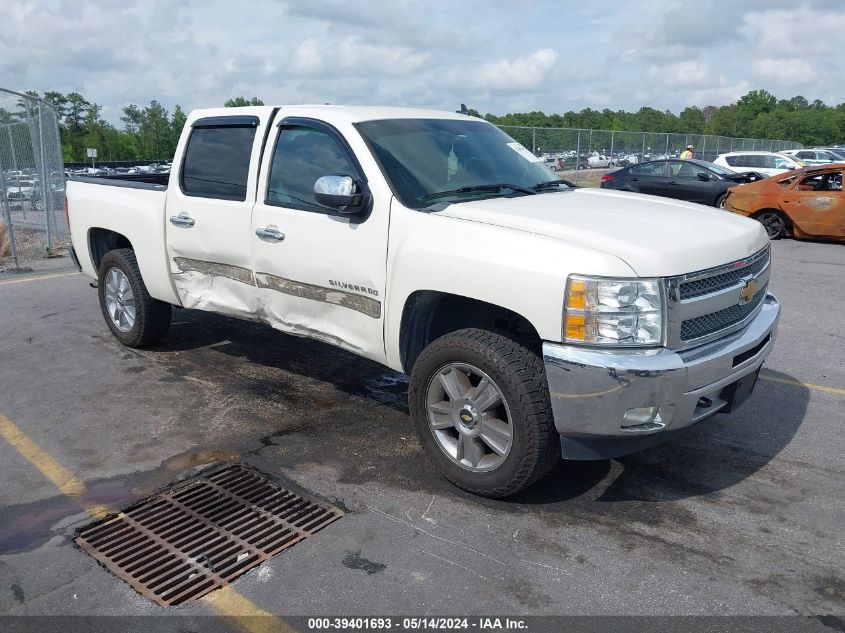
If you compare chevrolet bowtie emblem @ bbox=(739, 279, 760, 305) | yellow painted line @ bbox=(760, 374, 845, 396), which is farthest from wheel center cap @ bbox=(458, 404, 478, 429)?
yellow painted line @ bbox=(760, 374, 845, 396)

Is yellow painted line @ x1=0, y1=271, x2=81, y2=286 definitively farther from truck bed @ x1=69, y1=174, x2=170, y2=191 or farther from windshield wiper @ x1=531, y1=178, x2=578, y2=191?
windshield wiper @ x1=531, y1=178, x2=578, y2=191

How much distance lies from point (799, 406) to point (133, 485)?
435 centimetres

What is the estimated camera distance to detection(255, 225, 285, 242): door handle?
15.0ft

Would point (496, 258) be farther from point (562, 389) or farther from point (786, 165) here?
point (786, 165)

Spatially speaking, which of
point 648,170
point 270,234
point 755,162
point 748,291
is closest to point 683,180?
point 648,170

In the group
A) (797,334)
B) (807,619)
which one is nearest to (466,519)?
(807,619)

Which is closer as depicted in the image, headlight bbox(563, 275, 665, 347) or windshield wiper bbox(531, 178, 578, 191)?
headlight bbox(563, 275, 665, 347)

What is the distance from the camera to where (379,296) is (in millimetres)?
4090

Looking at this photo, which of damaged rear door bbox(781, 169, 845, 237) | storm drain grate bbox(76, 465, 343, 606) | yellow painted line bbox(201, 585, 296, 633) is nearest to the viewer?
yellow painted line bbox(201, 585, 296, 633)

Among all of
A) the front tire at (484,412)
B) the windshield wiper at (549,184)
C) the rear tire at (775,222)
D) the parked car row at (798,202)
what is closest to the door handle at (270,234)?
the front tire at (484,412)

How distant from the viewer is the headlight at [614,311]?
3189mm

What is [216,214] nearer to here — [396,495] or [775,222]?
[396,495]

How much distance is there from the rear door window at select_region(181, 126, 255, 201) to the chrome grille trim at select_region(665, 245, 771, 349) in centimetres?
297

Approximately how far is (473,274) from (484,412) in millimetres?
698
